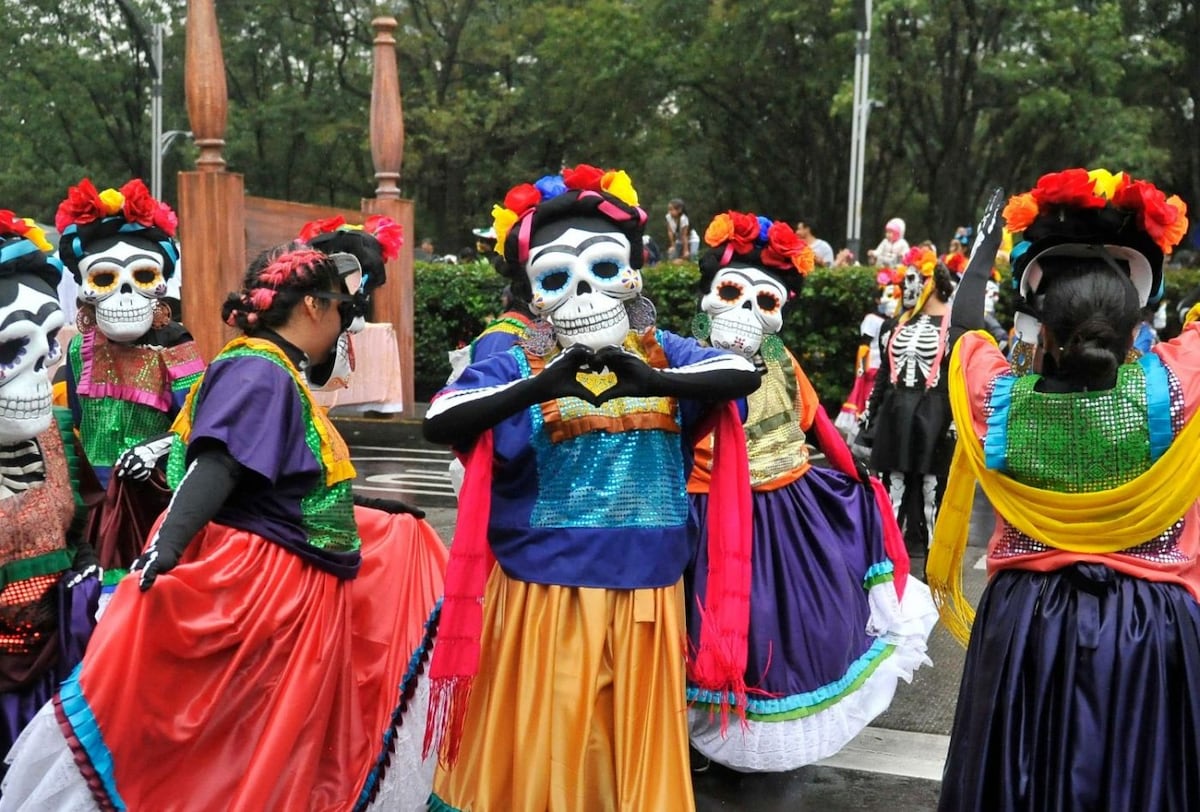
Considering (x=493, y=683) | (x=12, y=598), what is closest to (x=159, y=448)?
(x=12, y=598)

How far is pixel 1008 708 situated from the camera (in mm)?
3020

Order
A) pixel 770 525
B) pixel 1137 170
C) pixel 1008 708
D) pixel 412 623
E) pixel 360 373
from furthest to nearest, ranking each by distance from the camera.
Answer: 1. pixel 1137 170
2. pixel 360 373
3. pixel 770 525
4. pixel 412 623
5. pixel 1008 708

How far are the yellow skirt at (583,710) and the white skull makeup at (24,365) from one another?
4.75 feet

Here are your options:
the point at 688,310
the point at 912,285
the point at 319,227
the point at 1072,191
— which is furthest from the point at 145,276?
the point at 688,310

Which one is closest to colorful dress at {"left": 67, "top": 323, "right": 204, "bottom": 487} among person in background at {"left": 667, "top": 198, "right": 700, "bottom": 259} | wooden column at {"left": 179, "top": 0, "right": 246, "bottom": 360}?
wooden column at {"left": 179, "top": 0, "right": 246, "bottom": 360}

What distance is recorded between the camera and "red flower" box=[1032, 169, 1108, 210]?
9.86ft

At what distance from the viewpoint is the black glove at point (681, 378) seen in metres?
3.06

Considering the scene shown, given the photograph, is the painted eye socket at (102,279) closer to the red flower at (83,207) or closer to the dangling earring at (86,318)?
the dangling earring at (86,318)

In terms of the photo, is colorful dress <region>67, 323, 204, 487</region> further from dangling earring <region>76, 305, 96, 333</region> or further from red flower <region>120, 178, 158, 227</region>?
red flower <region>120, 178, 158, 227</region>

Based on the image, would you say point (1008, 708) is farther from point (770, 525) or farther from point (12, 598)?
point (12, 598)

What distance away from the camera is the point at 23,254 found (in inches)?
139

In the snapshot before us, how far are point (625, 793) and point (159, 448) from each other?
2124mm

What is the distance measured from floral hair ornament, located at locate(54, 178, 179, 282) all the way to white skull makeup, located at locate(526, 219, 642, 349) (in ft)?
8.90

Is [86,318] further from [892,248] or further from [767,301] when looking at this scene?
[892,248]
